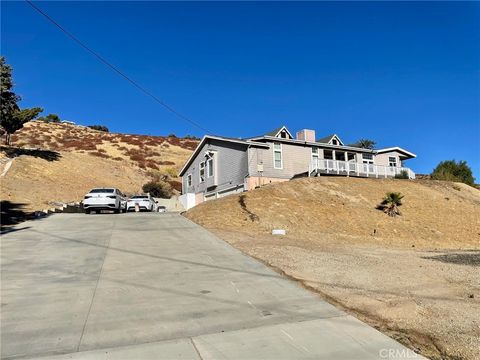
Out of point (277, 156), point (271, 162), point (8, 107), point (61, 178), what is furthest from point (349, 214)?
point (8, 107)

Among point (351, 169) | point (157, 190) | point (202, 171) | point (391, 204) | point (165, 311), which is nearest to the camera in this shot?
point (165, 311)

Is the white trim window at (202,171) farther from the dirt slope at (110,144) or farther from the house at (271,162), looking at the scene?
the dirt slope at (110,144)

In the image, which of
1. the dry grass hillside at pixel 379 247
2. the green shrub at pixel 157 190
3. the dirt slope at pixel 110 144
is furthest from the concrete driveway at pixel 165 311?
the dirt slope at pixel 110 144

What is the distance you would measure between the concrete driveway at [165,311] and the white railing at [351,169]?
22.1 m

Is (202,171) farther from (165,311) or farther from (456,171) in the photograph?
(165,311)

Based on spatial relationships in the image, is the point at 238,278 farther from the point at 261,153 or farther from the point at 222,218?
the point at 261,153

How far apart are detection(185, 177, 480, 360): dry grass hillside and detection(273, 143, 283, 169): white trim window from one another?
406cm

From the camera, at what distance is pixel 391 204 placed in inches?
1043

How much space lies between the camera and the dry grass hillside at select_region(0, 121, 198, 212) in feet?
111

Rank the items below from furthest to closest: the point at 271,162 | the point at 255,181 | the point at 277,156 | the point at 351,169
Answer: the point at 351,169, the point at 277,156, the point at 271,162, the point at 255,181

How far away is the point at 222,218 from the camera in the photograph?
2028 centimetres

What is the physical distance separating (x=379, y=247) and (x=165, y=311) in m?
11.9

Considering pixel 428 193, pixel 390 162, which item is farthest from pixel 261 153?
pixel 390 162

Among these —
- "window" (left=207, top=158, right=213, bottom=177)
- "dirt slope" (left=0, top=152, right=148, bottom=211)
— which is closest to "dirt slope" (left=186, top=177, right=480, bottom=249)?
"window" (left=207, top=158, right=213, bottom=177)
